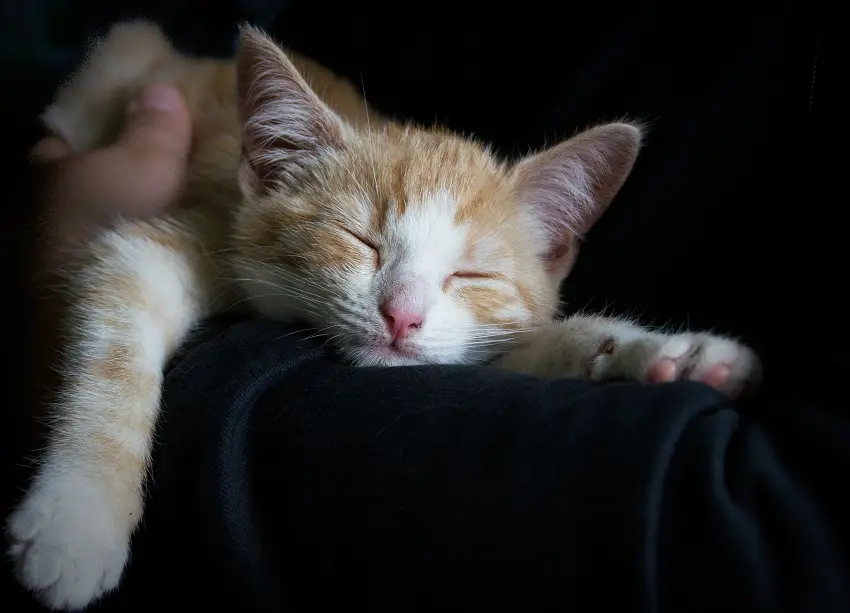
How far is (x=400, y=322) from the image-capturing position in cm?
79

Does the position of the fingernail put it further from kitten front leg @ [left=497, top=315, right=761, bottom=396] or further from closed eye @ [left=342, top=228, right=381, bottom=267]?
kitten front leg @ [left=497, top=315, right=761, bottom=396]

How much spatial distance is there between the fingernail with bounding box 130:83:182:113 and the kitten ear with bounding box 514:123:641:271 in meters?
0.80

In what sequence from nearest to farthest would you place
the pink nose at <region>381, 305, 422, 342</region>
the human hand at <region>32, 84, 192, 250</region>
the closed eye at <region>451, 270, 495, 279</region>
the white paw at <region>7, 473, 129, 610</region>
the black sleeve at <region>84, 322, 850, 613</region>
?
the black sleeve at <region>84, 322, 850, 613</region> < the white paw at <region>7, 473, 129, 610</region> < the pink nose at <region>381, 305, 422, 342</region> < the closed eye at <region>451, 270, 495, 279</region> < the human hand at <region>32, 84, 192, 250</region>

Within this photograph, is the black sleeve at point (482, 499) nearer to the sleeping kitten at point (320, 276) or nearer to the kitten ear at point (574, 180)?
the sleeping kitten at point (320, 276)

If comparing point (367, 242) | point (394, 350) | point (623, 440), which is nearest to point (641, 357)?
point (623, 440)

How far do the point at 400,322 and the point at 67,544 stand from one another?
0.43 meters

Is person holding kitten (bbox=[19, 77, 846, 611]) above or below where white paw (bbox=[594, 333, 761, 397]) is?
below

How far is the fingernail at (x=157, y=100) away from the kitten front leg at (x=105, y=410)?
16.0 inches

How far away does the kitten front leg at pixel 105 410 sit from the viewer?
2.01 ft

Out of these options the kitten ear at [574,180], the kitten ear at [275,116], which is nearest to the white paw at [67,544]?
the kitten ear at [275,116]

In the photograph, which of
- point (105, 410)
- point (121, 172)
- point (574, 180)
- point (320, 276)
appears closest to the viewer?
point (105, 410)

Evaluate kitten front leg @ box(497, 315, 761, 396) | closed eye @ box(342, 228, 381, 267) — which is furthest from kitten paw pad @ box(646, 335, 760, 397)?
closed eye @ box(342, 228, 381, 267)

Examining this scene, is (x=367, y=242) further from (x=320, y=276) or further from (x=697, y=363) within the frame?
(x=697, y=363)

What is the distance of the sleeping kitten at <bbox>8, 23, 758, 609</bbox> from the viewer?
654mm
